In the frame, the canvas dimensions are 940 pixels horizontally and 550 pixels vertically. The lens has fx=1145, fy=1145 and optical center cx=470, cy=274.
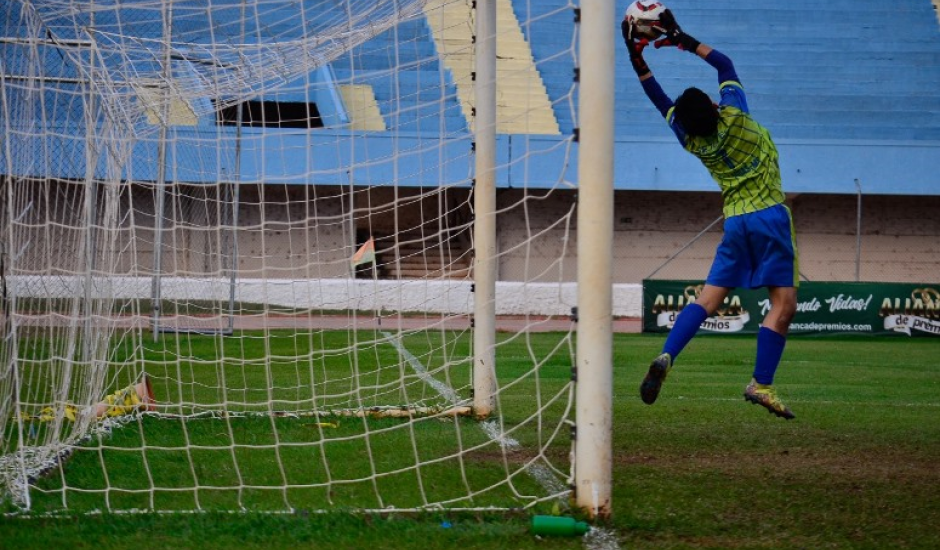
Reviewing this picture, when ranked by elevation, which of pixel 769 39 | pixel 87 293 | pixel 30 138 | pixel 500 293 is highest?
pixel 769 39

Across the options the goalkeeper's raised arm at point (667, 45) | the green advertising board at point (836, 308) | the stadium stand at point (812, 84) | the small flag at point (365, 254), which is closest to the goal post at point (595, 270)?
the goalkeeper's raised arm at point (667, 45)

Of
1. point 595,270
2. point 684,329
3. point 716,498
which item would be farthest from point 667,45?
point 716,498

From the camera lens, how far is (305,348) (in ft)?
45.5

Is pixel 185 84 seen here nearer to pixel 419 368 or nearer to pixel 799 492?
pixel 419 368

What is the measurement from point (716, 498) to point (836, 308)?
14325 mm

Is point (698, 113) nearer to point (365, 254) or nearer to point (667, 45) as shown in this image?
point (667, 45)

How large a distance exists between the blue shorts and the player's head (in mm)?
473

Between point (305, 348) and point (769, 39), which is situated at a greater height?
point (769, 39)

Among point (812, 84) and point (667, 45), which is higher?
point (812, 84)

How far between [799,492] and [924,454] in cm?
143

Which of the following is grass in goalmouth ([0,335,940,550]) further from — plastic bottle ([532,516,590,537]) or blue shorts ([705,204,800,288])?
blue shorts ([705,204,800,288])

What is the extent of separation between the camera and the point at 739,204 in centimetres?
570

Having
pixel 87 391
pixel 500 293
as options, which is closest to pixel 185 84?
pixel 87 391

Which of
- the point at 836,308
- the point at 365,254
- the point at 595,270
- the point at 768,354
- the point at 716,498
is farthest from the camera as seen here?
the point at 836,308
